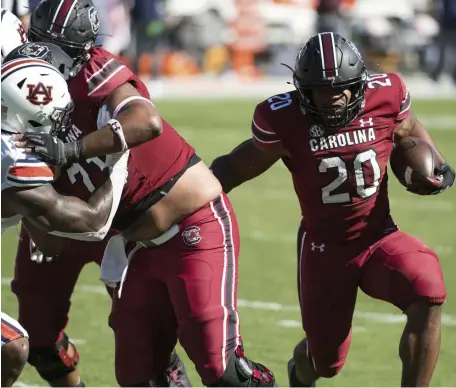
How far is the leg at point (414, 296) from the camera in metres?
4.95

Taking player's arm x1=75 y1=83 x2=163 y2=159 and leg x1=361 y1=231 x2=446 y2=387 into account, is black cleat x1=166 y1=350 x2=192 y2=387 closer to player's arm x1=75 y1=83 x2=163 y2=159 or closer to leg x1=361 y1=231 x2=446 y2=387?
leg x1=361 y1=231 x2=446 y2=387

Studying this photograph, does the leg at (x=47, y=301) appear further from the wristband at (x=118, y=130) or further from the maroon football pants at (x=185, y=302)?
the wristband at (x=118, y=130)

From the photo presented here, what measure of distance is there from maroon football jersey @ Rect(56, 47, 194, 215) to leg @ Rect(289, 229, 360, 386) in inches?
35.7

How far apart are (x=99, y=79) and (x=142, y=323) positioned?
3.24 feet

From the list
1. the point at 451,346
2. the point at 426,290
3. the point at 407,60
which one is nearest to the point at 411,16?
the point at 407,60

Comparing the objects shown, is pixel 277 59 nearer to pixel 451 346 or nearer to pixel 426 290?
pixel 451 346

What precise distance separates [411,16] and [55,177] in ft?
78.9

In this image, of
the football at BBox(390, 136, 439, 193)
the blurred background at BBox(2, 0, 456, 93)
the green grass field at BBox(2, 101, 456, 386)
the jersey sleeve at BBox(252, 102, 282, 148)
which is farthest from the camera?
the blurred background at BBox(2, 0, 456, 93)

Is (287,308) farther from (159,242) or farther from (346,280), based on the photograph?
(159,242)

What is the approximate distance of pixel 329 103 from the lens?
5.11m

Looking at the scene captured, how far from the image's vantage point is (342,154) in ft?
17.2

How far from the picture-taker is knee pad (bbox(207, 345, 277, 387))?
466 centimetres

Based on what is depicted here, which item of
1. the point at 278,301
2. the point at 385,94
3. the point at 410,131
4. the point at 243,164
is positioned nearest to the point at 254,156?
the point at 243,164

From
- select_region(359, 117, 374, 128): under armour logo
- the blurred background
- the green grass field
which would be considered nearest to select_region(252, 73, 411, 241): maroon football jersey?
select_region(359, 117, 374, 128): under armour logo
